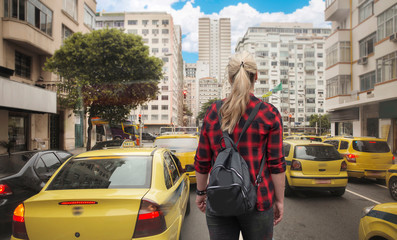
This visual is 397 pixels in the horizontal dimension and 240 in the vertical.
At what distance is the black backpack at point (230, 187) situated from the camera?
1489mm

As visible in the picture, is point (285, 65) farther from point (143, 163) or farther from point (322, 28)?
point (143, 163)

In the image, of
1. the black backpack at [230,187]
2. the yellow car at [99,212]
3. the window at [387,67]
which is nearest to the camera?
the black backpack at [230,187]

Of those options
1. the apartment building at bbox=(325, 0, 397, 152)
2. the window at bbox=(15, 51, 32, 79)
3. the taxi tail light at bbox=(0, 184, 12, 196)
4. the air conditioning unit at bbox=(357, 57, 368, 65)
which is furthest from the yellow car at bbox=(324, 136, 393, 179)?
the window at bbox=(15, 51, 32, 79)

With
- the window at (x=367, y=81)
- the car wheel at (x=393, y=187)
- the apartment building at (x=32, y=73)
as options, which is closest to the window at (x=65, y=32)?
the apartment building at (x=32, y=73)

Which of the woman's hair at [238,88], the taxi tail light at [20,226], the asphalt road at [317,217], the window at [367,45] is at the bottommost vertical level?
the asphalt road at [317,217]

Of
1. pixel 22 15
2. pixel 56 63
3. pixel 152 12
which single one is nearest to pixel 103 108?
pixel 56 63

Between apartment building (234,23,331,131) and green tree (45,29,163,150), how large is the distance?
2270 inches

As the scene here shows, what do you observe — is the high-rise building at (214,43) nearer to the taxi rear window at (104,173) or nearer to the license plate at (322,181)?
the license plate at (322,181)

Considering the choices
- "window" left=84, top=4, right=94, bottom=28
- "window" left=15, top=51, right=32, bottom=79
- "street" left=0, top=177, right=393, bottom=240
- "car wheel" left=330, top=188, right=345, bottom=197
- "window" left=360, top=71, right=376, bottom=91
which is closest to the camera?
"street" left=0, top=177, right=393, bottom=240

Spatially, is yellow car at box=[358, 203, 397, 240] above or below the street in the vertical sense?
above

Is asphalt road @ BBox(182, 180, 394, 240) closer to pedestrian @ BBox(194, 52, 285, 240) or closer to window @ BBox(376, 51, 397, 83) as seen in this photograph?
pedestrian @ BBox(194, 52, 285, 240)

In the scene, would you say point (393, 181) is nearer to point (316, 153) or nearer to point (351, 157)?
point (316, 153)

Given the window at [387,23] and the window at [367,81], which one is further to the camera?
the window at [367,81]

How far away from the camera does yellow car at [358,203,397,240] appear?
102 inches
